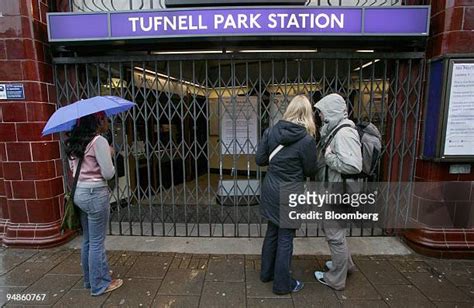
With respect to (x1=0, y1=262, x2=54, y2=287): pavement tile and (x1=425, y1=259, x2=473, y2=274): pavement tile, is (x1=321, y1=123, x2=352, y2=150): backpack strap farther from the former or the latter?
(x1=0, y1=262, x2=54, y2=287): pavement tile

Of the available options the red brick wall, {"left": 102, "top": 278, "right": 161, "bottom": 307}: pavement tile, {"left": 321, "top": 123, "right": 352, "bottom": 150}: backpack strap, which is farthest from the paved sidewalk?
{"left": 321, "top": 123, "right": 352, "bottom": 150}: backpack strap

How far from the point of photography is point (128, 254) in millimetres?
3846

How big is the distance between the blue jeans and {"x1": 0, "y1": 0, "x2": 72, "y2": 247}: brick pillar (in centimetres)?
145

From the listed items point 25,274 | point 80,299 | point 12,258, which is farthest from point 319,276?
point 12,258

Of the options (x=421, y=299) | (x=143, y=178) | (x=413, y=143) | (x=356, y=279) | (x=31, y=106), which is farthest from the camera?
(x=143, y=178)

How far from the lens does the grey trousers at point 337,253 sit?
2961 mm

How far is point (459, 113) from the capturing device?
139 inches

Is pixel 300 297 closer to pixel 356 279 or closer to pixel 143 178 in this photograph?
pixel 356 279

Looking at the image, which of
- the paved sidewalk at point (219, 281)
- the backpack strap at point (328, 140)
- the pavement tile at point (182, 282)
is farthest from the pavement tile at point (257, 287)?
the backpack strap at point (328, 140)

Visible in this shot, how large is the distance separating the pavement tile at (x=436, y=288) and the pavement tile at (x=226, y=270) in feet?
6.17

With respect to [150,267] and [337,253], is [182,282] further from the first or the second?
[337,253]

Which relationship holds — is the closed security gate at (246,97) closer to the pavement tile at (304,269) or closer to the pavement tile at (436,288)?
the pavement tile at (304,269)

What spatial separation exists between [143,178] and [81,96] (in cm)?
247

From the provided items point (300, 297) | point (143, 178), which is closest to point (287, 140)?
point (300, 297)
